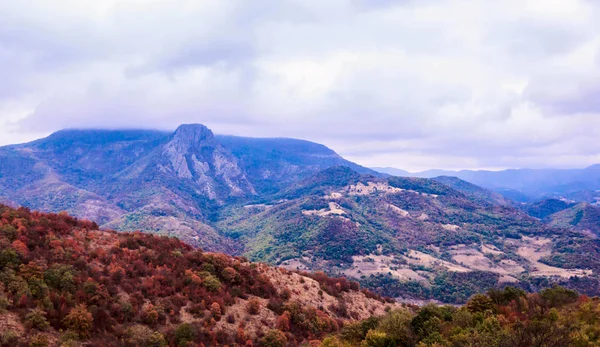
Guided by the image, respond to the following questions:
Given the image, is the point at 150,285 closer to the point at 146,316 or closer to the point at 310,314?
the point at 146,316

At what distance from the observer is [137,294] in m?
32.5

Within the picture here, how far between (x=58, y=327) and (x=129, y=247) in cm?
1626

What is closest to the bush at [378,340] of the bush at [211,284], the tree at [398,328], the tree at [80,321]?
the tree at [398,328]

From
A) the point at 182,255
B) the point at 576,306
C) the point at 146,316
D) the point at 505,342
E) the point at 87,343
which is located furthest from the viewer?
the point at 182,255

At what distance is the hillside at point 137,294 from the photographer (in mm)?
26156

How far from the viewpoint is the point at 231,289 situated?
39.1 metres

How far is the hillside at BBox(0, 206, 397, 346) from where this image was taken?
85.8 ft

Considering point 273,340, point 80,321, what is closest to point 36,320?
point 80,321

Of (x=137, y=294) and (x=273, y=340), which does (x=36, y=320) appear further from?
(x=273, y=340)

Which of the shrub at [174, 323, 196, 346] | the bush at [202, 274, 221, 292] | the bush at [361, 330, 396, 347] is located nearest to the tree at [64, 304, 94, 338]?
the shrub at [174, 323, 196, 346]

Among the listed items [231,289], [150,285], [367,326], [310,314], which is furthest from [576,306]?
[150,285]

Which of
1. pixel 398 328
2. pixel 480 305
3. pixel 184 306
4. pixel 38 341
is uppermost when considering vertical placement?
pixel 38 341

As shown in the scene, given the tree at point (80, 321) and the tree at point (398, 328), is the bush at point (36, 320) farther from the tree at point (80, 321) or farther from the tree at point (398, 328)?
the tree at point (398, 328)

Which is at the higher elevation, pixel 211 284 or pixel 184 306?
pixel 211 284
